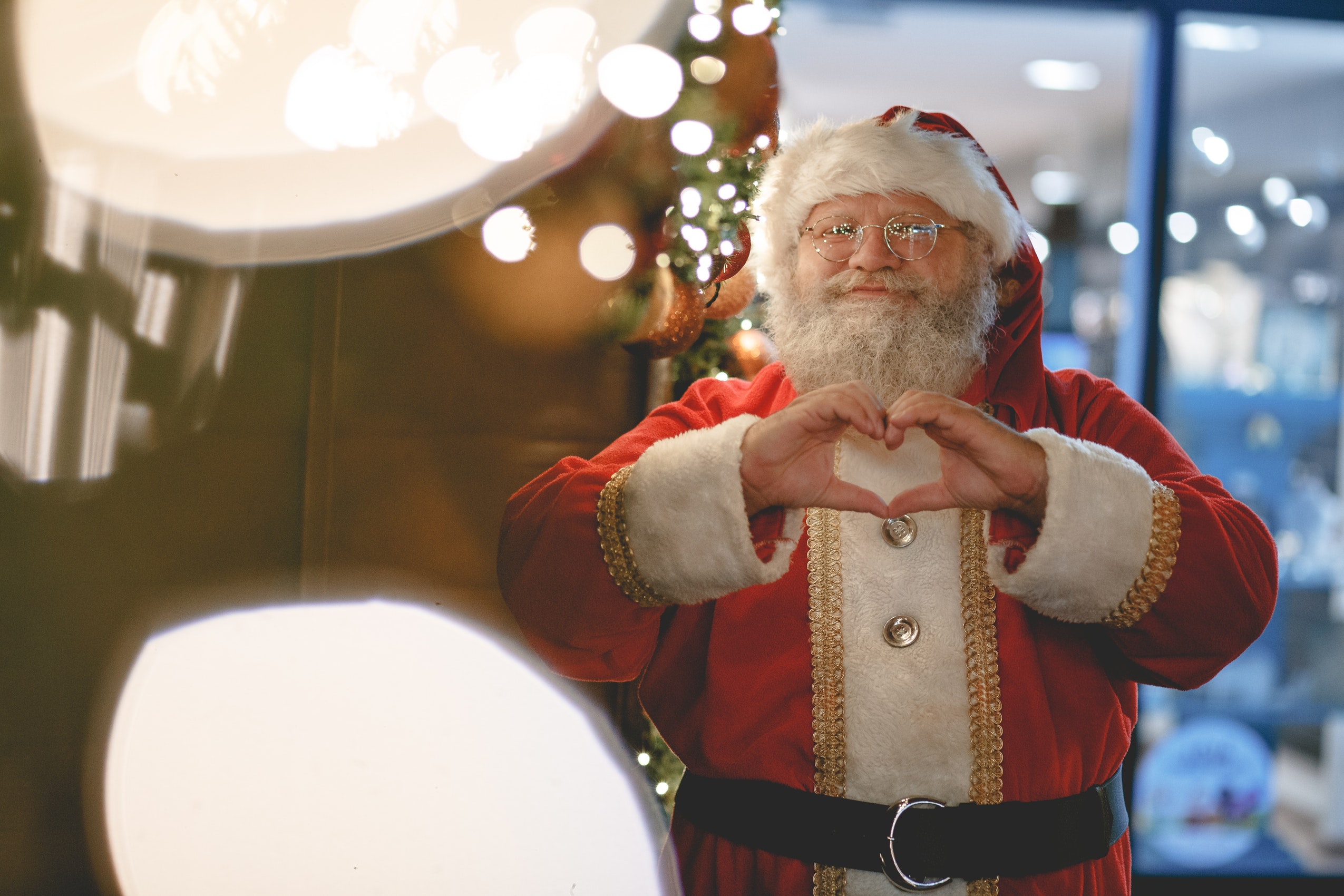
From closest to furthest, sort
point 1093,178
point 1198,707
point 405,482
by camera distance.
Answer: point 405,482, point 1198,707, point 1093,178

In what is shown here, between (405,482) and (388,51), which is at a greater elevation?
(388,51)

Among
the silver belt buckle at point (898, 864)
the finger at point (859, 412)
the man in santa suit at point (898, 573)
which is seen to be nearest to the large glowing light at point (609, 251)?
the man in santa suit at point (898, 573)

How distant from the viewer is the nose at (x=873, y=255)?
1485mm

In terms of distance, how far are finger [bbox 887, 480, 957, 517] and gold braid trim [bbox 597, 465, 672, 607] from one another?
35 cm

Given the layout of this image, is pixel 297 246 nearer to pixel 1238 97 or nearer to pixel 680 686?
pixel 680 686

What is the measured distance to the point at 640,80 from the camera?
1.74 metres

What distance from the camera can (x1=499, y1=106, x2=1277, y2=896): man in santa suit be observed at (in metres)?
1.21

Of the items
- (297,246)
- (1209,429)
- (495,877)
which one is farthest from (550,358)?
(1209,429)

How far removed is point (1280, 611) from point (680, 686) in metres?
3.12

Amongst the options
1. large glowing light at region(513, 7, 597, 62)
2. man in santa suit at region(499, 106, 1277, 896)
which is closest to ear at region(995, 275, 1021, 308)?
man in santa suit at region(499, 106, 1277, 896)

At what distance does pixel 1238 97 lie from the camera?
3514 millimetres

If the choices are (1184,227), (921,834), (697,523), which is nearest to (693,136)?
(697,523)

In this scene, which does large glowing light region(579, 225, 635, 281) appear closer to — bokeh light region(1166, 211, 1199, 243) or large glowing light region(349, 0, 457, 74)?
large glowing light region(349, 0, 457, 74)

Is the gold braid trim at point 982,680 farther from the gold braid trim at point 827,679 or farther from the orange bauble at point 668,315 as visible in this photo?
the orange bauble at point 668,315
